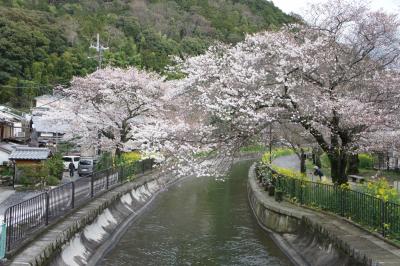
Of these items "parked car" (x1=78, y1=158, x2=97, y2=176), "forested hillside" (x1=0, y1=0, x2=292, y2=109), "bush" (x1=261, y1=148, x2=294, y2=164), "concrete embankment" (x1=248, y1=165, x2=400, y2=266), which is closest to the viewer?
"concrete embankment" (x1=248, y1=165, x2=400, y2=266)

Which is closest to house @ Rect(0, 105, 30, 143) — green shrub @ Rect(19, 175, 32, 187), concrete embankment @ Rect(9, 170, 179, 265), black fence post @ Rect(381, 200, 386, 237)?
green shrub @ Rect(19, 175, 32, 187)

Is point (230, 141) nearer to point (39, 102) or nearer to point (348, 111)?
point (348, 111)

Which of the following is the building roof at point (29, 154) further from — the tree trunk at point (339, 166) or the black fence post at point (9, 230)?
the black fence post at point (9, 230)

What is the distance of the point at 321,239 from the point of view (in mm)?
13156

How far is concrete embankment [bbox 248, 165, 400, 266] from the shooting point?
10125mm

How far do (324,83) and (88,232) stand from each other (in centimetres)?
963

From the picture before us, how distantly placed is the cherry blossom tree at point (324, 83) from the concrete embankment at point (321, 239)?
2.41 meters

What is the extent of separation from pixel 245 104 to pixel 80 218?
6.53 meters

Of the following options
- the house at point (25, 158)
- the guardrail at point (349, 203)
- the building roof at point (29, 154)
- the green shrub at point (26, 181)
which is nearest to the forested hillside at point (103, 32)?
the building roof at point (29, 154)

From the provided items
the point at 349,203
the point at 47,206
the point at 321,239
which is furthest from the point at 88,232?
the point at 349,203

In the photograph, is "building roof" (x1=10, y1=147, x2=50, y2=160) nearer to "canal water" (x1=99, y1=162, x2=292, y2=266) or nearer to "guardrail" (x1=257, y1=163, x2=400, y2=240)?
"canal water" (x1=99, y1=162, x2=292, y2=266)

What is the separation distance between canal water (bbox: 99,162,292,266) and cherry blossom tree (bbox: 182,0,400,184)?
4.04 m

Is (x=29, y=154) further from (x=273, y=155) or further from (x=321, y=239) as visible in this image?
(x=273, y=155)

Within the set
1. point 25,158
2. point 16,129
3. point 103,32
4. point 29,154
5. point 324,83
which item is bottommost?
point 25,158
